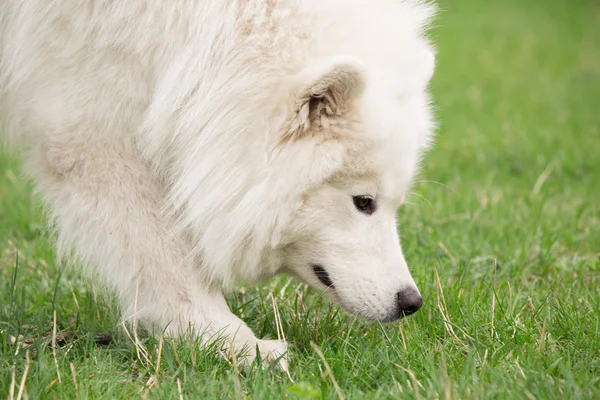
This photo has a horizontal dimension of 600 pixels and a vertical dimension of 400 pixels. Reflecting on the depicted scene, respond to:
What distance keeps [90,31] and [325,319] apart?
1.59 metres

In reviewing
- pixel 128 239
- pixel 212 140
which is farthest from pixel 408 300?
pixel 128 239

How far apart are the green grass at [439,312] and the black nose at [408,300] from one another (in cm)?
11

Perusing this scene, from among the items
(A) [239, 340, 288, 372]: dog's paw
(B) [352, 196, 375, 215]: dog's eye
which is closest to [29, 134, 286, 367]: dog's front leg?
(A) [239, 340, 288, 372]: dog's paw

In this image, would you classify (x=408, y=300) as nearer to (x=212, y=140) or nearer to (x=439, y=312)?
(x=439, y=312)

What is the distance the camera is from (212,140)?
3160 mm

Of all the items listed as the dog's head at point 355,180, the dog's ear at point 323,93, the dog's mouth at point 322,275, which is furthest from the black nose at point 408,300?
the dog's ear at point 323,93

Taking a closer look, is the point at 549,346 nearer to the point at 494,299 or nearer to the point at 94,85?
the point at 494,299

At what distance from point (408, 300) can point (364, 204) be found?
446 millimetres

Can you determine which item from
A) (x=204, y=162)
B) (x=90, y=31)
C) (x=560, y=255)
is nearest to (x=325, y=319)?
(x=204, y=162)

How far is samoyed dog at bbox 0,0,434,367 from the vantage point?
3127mm

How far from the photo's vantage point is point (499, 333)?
327cm

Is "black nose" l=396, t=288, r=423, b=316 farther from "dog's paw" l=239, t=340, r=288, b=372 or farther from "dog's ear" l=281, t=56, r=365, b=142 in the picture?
"dog's ear" l=281, t=56, r=365, b=142

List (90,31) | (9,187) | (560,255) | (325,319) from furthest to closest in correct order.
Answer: (9,187) → (560,255) → (325,319) → (90,31)

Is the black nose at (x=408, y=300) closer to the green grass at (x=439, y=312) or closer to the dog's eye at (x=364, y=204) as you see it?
the green grass at (x=439, y=312)
